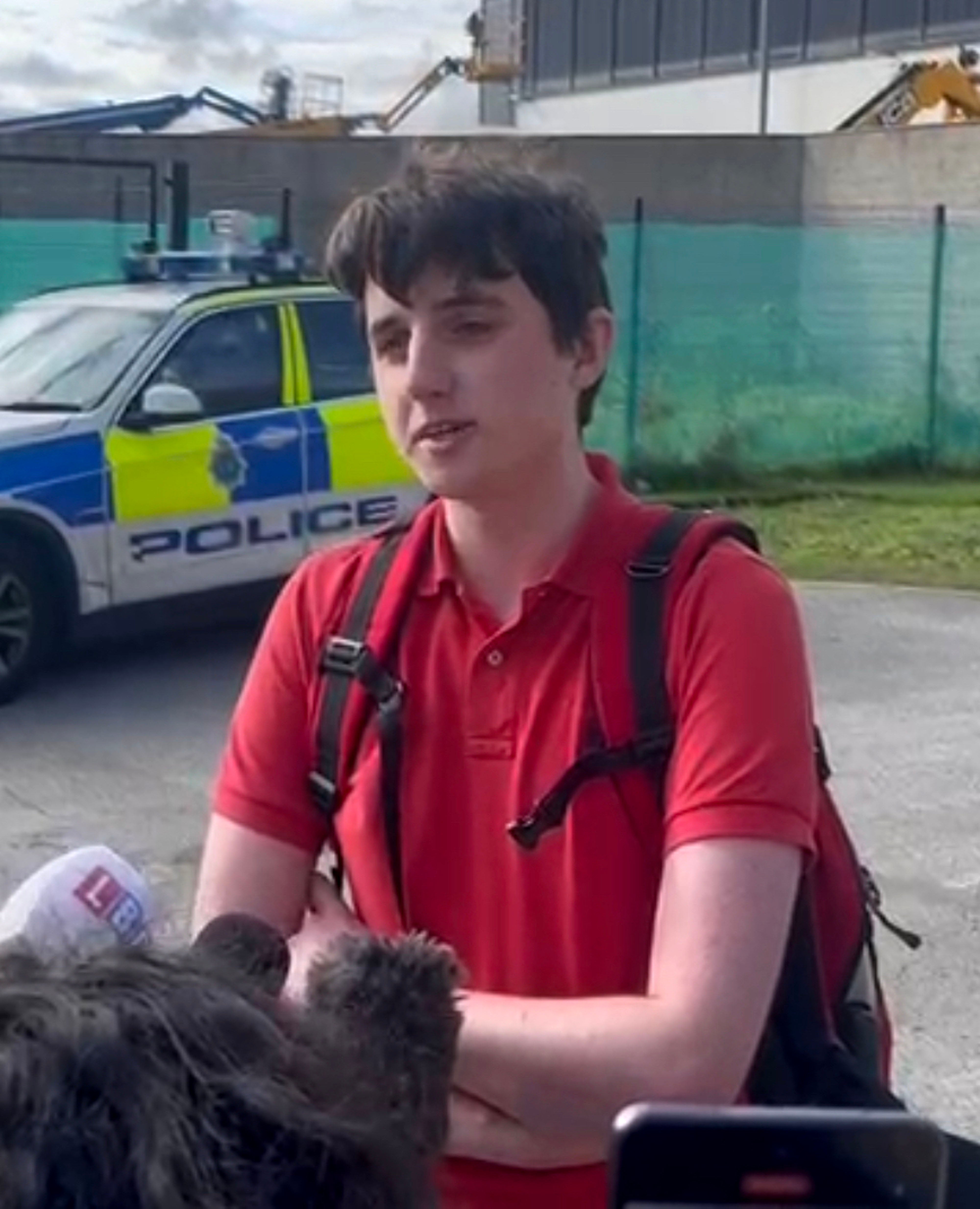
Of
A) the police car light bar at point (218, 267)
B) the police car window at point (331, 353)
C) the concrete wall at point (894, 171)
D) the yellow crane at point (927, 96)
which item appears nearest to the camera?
the police car window at point (331, 353)

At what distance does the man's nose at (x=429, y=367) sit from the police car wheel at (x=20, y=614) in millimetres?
8444

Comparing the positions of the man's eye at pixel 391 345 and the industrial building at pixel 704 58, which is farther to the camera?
the industrial building at pixel 704 58

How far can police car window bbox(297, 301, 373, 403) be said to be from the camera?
11367 millimetres

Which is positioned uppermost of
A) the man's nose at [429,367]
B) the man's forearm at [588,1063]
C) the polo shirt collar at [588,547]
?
the man's nose at [429,367]

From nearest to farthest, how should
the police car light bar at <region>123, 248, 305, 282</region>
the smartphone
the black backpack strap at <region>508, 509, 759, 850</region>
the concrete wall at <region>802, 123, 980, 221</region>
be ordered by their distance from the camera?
the smartphone
the black backpack strap at <region>508, 509, 759, 850</region>
the police car light bar at <region>123, 248, 305, 282</region>
the concrete wall at <region>802, 123, 980, 221</region>

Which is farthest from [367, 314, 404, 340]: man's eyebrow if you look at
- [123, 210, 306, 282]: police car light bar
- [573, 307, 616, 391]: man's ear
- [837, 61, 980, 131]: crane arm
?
[837, 61, 980, 131]: crane arm

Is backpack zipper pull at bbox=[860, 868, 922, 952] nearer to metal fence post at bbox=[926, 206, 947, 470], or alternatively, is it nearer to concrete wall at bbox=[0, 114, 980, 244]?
metal fence post at bbox=[926, 206, 947, 470]

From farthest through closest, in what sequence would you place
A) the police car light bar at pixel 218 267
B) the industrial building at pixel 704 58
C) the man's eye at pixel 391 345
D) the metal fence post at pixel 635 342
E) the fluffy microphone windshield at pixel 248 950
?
the industrial building at pixel 704 58
the metal fence post at pixel 635 342
the police car light bar at pixel 218 267
the man's eye at pixel 391 345
the fluffy microphone windshield at pixel 248 950

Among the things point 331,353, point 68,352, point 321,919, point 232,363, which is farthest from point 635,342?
point 321,919

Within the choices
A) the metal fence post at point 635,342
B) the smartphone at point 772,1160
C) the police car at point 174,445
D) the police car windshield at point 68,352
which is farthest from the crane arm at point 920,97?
the smartphone at point 772,1160

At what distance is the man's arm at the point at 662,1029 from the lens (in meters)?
2.03

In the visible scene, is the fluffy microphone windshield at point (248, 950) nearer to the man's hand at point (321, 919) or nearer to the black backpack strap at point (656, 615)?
the man's hand at point (321, 919)

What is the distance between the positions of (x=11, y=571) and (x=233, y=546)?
101 centimetres

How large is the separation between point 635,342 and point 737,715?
1674 centimetres
